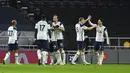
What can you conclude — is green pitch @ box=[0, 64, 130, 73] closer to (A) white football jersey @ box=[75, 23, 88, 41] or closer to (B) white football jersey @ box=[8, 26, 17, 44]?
(A) white football jersey @ box=[75, 23, 88, 41]

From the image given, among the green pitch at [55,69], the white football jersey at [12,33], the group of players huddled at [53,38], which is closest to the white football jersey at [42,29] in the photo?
the group of players huddled at [53,38]

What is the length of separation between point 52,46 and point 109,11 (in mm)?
15386

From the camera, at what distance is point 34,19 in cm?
3944

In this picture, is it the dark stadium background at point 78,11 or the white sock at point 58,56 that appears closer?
the white sock at point 58,56

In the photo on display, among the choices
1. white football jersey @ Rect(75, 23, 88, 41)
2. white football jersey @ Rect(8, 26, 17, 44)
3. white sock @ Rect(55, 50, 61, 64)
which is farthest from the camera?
white football jersey @ Rect(8, 26, 17, 44)

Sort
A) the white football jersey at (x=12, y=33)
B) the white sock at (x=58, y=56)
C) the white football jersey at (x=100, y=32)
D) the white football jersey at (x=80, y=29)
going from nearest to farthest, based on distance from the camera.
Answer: the white sock at (x=58, y=56) < the white football jersey at (x=80, y=29) < the white football jersey at (x=12, y=33) < the white football jersey at (x=100, y=32)

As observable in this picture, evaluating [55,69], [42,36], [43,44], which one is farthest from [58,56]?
[55,69]

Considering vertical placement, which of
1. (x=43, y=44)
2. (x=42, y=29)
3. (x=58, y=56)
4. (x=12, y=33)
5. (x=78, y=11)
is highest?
(x=78, y=11)

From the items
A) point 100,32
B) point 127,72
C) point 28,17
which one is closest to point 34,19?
point 28,17

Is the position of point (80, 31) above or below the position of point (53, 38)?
above

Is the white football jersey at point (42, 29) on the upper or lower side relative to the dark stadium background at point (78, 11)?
lower

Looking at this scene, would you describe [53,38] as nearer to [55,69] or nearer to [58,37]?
[58,37]

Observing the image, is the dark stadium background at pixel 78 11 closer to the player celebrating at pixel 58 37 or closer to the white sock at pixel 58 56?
the player celebrating at pixel 58 37

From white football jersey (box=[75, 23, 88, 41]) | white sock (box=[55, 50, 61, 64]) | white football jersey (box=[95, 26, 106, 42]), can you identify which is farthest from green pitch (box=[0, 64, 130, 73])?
white football jersey (box=[95, 26, 106, 42])
